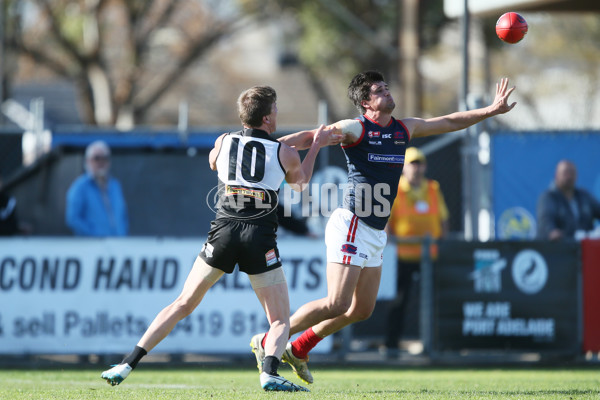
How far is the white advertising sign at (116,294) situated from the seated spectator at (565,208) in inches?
114

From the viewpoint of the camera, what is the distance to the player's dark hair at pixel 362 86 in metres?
7.46

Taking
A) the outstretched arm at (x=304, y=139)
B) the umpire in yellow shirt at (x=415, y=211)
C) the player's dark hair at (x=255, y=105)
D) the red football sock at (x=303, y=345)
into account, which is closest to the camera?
the player's dark hair at (x=255, y=105)

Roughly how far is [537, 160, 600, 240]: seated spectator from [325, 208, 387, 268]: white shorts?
4546mm

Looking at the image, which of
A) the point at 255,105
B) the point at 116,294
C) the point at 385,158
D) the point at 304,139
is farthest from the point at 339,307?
the point at 116,294

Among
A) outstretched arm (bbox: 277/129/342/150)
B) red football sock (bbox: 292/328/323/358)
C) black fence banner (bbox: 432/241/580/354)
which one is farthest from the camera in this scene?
black fence banner (bbox: 432/241/580/354)

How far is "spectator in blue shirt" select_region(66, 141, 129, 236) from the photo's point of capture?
1145cm

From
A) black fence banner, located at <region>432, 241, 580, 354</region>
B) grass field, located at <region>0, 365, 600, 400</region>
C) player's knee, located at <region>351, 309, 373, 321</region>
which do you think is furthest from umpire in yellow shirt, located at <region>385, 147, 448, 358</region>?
player's knee, located at <region>351, 309, 373, 321</region>

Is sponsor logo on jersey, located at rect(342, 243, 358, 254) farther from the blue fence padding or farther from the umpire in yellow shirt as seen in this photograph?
the blue fence padding

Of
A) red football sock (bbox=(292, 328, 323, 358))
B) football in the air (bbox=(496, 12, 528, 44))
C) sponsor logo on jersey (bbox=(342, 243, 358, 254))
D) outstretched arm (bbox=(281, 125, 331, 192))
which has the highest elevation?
football in the air (bbox=(496, 12, 528, 44))

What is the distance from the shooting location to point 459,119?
7695 millimetres

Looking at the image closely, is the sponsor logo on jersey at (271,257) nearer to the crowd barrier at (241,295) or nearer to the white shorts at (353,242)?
the white shorts at (353,242)

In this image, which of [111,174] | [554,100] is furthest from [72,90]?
[111,174]

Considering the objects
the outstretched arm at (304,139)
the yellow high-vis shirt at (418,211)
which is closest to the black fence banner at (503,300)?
the yellow high-vis shirt at (418,211)

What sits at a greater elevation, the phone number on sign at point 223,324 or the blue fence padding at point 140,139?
the blue fence padding at point 140,139
